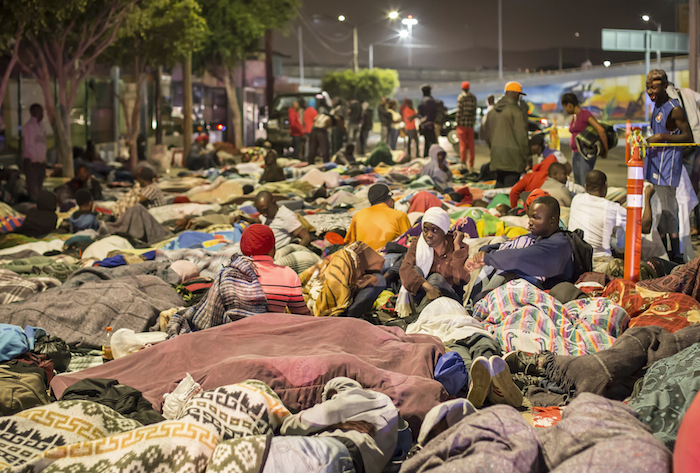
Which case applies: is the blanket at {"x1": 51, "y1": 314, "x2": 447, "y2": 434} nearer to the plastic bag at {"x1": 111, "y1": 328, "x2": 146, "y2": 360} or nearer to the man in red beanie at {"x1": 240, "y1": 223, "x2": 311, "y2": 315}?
the man in red beanie at {"x1": 240, "y1": 223, "x2": 311, "y2": 315}

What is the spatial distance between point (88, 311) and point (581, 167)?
6.79 metres

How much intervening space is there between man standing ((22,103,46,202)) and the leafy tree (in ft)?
129

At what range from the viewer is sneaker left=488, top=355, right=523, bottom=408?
390 centimetres

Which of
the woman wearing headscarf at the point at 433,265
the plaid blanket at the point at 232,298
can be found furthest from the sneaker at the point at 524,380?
the plaid blanket at the point at 232,298

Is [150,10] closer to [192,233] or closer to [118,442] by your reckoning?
[192,233]

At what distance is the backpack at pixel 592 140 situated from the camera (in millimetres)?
9359

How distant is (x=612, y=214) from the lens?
21.1 feet

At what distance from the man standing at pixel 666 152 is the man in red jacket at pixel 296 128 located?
48.3ft

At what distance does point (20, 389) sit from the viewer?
3719mm

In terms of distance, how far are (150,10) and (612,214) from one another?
515 inches

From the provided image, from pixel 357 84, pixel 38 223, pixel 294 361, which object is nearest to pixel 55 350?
pixel 294 361

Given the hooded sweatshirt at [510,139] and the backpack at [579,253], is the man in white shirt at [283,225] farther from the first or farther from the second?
the hooded sweatshirt at [510,139]

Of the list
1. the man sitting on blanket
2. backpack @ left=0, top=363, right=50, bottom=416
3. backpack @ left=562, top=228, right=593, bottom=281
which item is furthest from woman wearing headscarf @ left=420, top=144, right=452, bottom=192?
backpack @ left=0, top=363, right=50, bottom=416

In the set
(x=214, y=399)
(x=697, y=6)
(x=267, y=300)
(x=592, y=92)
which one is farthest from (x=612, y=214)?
(x=592, y=92)
